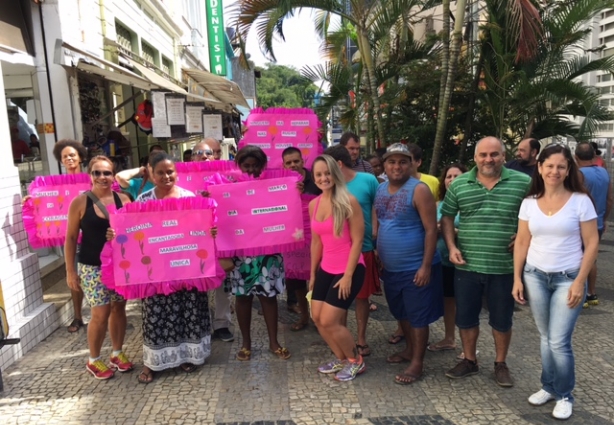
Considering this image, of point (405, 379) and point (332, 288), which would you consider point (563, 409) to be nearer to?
point (405, 379)

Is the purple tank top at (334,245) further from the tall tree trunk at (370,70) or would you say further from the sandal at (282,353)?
the tall tree trunk at (370,70)

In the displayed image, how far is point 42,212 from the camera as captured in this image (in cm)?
463

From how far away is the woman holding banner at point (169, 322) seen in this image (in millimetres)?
3633

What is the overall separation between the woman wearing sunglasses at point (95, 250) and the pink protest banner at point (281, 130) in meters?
1.97

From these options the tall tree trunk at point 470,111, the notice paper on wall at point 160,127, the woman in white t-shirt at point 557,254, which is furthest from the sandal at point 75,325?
the tall tree trunk at point 470,111

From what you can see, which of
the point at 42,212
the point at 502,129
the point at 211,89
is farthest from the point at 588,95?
the point at 211,89

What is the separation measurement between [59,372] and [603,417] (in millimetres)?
3970

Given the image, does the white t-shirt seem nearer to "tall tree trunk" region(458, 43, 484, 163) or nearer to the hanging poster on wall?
"tall tree trunk" region(458, 43, 484, 163)

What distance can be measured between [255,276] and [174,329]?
74 centimetres

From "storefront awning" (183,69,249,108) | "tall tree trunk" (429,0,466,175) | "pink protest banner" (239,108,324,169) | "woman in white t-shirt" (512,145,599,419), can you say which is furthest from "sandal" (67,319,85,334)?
"storefront awning" (183,69,249,108)

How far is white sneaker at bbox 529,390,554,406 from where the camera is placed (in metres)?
3.18

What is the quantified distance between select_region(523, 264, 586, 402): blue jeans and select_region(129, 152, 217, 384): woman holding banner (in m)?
2.25

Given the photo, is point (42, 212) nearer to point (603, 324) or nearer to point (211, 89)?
point (603, 324)

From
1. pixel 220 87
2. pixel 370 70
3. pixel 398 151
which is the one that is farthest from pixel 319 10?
pixel 220 87
